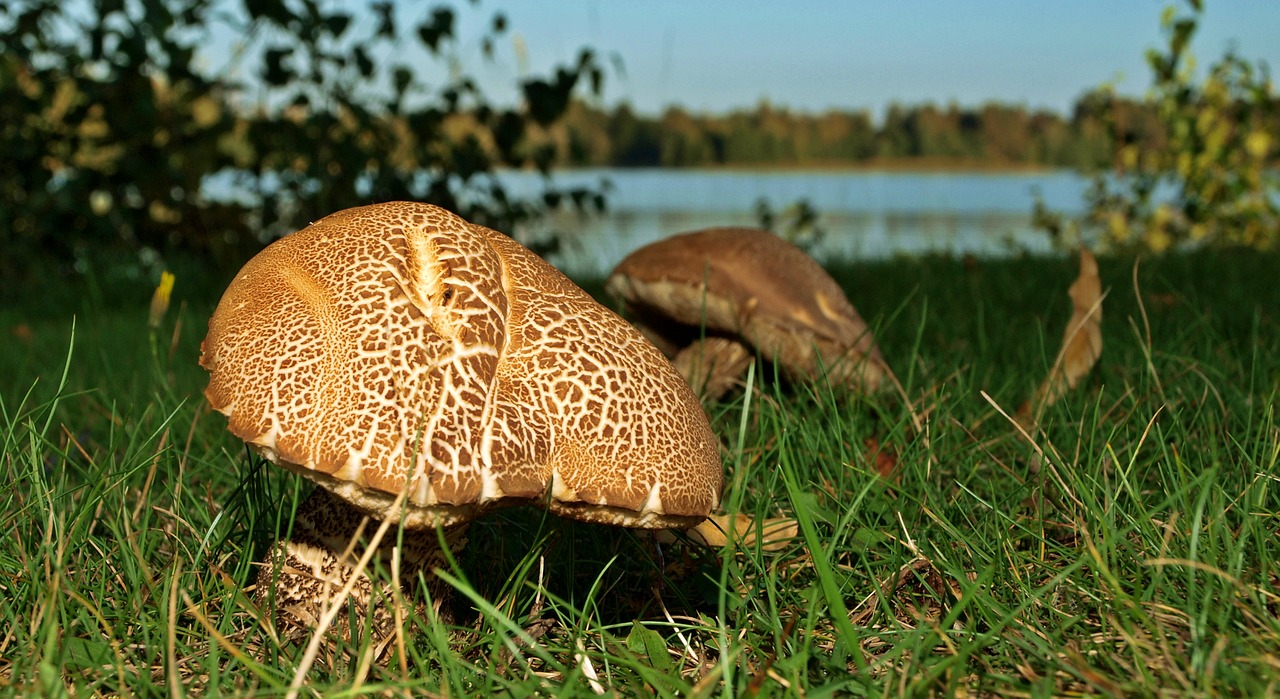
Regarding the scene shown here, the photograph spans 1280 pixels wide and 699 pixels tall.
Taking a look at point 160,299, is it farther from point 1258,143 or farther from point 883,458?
point 1258,143

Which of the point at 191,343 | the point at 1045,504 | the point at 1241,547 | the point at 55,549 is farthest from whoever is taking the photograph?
the point at 191,343

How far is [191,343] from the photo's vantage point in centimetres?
419

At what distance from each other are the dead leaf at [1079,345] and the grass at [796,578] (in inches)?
3.2

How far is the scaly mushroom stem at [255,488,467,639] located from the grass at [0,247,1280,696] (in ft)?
0.20

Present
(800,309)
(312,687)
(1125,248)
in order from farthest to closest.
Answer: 1. (1125,248)
2. (800,309)
3. (312,687)

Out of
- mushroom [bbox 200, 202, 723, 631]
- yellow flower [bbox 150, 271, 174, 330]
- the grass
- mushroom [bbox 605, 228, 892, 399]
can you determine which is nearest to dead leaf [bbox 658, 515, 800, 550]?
the grass

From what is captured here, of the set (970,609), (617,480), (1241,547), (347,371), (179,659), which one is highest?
(347,371)

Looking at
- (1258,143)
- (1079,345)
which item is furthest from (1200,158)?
(1079,345)

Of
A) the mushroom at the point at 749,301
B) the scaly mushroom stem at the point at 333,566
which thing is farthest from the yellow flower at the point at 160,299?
the mushroom at the point at 749,301

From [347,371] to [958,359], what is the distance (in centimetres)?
221

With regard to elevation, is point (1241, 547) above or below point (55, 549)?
above

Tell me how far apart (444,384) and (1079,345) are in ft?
6.57

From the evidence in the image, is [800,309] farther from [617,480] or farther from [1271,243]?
[1271,243]

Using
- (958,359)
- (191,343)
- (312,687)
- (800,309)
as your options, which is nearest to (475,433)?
(312,687)
